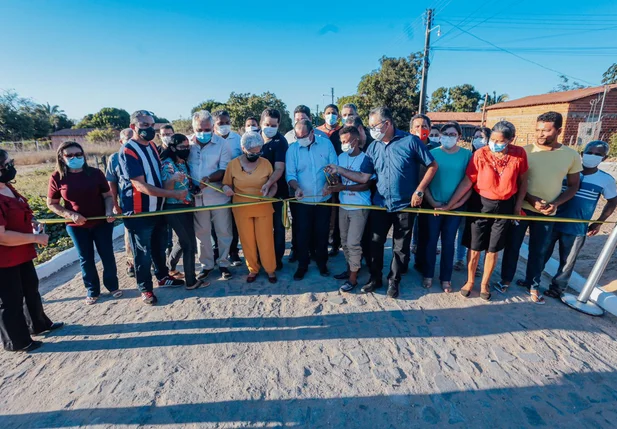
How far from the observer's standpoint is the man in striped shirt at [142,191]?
3.46 m

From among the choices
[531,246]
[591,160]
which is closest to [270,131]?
[531,246]

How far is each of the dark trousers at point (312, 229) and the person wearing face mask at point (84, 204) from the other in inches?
87.3

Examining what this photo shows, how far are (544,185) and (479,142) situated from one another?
187cm

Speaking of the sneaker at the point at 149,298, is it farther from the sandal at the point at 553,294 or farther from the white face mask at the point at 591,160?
the white face mask at the point at 591,160

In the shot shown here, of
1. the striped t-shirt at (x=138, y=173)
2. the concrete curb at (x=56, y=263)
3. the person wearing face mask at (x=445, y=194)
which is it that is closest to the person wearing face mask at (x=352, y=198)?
the person wearing face mask at (x=445, y=194)

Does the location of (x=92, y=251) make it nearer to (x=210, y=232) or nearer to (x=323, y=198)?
(x=210, y=232)

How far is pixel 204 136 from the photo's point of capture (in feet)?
12.8

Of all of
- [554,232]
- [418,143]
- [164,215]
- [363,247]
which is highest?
[418,143]

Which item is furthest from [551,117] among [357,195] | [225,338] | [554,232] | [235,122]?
[235,122]

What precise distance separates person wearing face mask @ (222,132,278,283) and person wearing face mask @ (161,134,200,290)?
507 mm

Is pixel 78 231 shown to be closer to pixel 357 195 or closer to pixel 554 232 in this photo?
pixel 357 195

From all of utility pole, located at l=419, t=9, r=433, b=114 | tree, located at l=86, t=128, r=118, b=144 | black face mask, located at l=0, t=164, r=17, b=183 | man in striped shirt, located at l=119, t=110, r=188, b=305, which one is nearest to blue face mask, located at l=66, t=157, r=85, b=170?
man in striped shirt, located at l=119, t=110, r=188, b=305

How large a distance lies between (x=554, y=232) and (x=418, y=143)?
79.9 inches

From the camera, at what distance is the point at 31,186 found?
1079 centimetres
